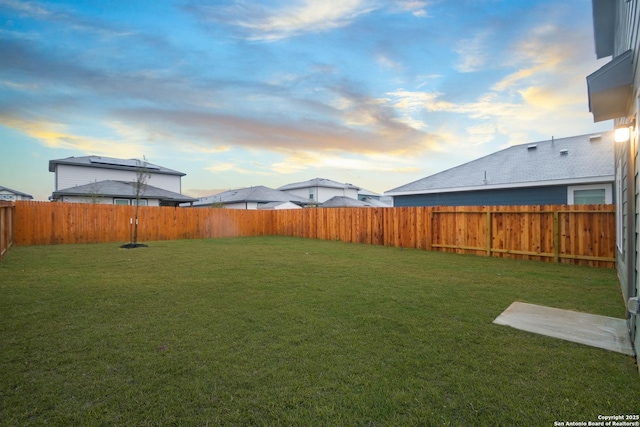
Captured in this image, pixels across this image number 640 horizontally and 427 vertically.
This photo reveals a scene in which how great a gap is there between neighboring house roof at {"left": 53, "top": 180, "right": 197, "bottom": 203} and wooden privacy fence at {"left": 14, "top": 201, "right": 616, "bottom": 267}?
6.22 meters

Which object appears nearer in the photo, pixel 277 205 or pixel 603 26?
pixel 603 26

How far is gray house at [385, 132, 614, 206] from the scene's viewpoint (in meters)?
11.6

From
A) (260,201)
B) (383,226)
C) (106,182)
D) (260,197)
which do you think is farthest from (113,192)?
(383,226)

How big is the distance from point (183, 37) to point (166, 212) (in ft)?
27.3

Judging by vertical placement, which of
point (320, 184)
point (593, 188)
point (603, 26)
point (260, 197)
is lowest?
point (593, 188)

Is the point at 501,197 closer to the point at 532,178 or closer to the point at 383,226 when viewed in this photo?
the point at 532,178

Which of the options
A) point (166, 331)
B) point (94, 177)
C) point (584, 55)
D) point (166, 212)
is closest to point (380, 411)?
point (166, 331)

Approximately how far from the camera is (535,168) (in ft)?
43.6

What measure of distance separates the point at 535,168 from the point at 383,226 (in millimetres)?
7551

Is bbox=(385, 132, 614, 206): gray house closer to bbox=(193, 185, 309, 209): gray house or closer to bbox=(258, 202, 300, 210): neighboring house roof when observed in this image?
bbox=(258, 202, 300, 210): neighboring house roof

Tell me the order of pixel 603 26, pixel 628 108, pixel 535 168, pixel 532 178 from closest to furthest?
pixel 628 108
pixel 603 26
pixel 532 178
pixel 535 168

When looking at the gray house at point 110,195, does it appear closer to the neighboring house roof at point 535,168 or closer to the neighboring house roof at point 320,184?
the neighboring house roof at point 535,168

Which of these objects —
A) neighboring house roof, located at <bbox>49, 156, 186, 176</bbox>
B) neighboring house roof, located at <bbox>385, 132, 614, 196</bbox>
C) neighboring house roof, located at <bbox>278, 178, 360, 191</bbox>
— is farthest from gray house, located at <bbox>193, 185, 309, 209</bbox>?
neighboring house roof, located at <bbox>385, 132, 614, 196</bbox>

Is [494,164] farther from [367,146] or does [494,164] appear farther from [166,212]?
[166,212]
